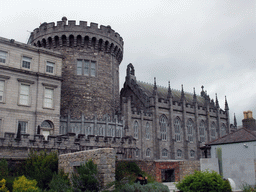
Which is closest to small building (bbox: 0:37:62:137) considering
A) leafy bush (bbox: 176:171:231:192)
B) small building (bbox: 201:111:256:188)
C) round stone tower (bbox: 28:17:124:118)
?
round stone tower (bbox: 28:17:124:118)

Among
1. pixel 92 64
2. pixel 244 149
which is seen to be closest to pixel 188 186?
pixel 244 149

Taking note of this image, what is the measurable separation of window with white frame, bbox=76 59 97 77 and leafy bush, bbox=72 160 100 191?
72.6 feet

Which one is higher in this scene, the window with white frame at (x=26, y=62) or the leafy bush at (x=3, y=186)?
the window with white frame at (x=26, y=62)

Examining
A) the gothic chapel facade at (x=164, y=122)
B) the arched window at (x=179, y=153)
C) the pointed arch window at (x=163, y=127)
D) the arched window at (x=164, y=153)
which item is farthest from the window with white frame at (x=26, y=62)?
the arched window at (x=179, y=153)

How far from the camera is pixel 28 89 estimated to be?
26562mm

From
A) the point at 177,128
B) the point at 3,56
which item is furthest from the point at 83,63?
the point at 177,128

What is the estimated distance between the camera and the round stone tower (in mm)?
32875

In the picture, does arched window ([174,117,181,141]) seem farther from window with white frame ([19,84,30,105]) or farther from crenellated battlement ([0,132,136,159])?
window with white frame ([19,84,30,105])

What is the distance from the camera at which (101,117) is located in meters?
33.6

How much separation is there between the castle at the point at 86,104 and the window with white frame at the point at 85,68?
114 millimetres

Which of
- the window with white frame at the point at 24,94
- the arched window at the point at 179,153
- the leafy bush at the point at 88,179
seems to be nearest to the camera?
the leafy bush at the point at 88,179

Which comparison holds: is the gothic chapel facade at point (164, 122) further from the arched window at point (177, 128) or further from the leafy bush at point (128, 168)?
the leafy bush at point (128, 168)

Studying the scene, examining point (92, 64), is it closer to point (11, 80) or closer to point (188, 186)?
point (11, 80)

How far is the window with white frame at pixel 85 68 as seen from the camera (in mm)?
33812
